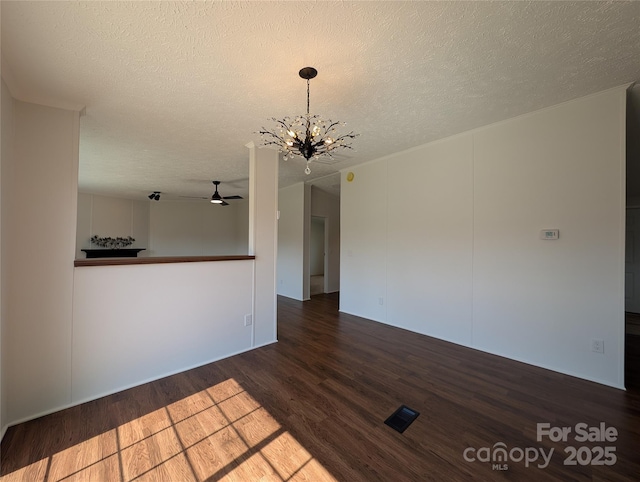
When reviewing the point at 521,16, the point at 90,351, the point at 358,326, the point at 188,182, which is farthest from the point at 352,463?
the point at 188,182

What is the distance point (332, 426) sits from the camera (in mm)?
1793

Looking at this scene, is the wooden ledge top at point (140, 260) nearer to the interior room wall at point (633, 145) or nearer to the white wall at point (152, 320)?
the white wall at point (152, 320)

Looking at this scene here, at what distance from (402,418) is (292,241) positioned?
4388 millimetres

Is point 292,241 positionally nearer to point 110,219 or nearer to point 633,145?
point 633,145

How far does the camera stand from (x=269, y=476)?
142cm

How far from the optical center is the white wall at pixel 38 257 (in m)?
1.84

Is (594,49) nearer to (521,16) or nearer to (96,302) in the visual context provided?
(521,16)

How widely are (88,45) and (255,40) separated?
108 cm

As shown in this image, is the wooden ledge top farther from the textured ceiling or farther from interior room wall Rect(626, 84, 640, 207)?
interior room wall Rect(626, 84, 640, 207)

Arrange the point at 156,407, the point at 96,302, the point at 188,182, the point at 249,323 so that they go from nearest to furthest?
the point at 156,407 → the point at 96,302 → the point at 249,323 → the point at 188,182

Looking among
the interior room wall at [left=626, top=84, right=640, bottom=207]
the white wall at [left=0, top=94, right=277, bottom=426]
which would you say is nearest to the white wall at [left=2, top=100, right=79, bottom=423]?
the white wall at [left=0, top=94, right=277, bottom=426]

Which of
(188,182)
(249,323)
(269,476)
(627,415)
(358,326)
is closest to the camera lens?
(269,476)

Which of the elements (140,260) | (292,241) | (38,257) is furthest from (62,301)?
(292,241)

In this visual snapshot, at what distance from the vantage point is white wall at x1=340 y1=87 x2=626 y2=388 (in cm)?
228
